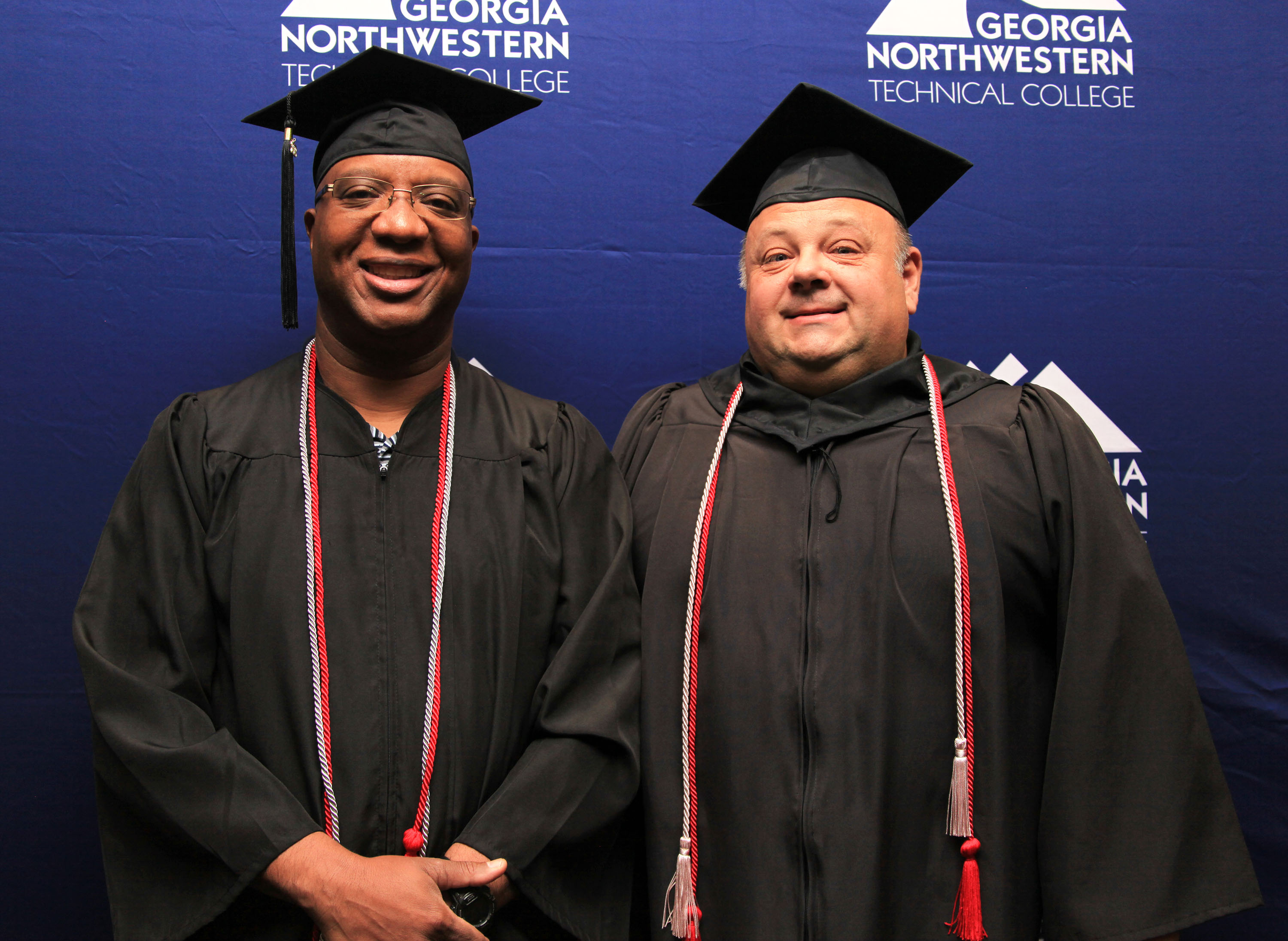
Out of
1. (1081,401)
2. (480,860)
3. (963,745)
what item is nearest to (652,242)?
(1081,401)

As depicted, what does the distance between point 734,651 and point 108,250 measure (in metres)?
1.70

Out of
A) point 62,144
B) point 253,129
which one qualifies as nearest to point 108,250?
point 62,144

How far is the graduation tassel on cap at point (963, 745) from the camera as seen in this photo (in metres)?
1.51

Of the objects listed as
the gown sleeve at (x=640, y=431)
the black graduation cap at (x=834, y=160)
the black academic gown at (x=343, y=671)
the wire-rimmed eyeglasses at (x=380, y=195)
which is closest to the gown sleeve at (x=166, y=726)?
the black academic gown at (x=343, y=671)

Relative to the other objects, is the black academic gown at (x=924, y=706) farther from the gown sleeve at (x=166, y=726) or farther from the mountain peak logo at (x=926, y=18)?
the mountain peak logo at (x=926, y=18)

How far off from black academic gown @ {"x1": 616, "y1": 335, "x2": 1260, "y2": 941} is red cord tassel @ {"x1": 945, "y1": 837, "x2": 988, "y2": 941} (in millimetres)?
35

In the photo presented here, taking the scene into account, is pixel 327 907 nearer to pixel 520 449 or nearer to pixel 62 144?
pixel 520 449

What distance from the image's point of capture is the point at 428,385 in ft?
5.83

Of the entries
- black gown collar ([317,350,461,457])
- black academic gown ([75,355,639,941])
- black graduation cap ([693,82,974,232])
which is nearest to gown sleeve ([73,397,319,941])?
black academic gown ([75,355,639,941])

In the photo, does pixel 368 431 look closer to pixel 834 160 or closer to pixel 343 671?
pixel 343 671

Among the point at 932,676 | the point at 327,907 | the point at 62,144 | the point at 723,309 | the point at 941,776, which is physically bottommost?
the point at 327,907

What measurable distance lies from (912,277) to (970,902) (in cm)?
113

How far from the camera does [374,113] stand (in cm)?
171

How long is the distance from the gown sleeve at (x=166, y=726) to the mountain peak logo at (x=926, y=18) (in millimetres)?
1878
